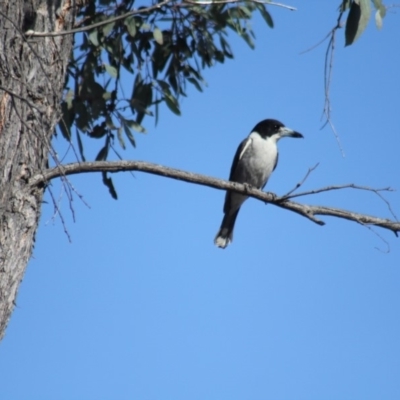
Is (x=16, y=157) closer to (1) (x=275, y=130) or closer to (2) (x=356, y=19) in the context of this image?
(2) (x=356, y=19)

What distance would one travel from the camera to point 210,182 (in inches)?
131

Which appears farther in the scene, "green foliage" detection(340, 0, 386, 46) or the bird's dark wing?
the bird's dark wing

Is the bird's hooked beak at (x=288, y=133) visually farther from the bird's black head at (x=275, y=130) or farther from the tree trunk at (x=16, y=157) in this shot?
the tree trunk at (x=16, y=157)

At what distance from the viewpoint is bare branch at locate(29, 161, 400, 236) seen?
3.09m

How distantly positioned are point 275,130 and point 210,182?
379 centimetres

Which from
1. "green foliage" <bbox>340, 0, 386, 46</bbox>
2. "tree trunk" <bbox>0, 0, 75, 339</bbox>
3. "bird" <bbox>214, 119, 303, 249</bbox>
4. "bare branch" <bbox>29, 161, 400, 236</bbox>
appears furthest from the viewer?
"bird" <bbox>214, 119, 303, 249</bbox>

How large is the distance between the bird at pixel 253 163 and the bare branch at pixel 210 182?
10.8ft

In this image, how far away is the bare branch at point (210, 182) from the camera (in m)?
3.09

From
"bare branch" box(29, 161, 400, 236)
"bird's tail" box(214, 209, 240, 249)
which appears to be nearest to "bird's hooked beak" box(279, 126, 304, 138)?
"bird's tail" box(214, 209, 240, 249)

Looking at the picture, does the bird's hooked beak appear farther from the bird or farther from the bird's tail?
the bird's tail

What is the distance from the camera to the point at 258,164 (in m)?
6.86

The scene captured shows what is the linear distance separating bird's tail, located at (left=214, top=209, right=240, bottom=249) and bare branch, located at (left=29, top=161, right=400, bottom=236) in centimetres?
343

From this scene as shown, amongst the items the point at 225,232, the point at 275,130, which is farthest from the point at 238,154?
the point at 225,232

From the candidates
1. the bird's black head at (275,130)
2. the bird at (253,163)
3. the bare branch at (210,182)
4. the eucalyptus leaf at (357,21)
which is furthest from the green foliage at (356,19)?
the bird's black head at (275,130)
